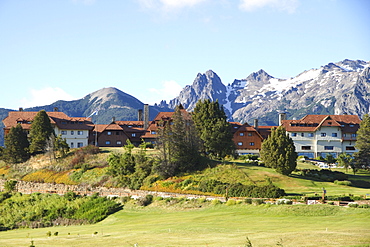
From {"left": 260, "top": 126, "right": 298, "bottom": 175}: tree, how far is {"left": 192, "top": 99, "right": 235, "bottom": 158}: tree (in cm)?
774

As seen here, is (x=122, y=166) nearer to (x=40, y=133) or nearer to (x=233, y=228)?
(x=40, y=133)

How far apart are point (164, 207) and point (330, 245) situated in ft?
91.4

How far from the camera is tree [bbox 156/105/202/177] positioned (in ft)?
217

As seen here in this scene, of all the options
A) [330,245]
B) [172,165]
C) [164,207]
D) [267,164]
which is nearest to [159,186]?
→ [172,165]

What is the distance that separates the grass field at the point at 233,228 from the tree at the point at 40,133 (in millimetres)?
40583

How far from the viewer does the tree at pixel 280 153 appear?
63.2 meters

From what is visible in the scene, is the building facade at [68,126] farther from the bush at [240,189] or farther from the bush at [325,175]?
the bush at [325,175]

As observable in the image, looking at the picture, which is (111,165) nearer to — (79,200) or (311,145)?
(79,200)

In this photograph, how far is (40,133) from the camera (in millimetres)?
83438

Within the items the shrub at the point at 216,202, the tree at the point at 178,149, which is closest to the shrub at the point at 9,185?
the tree at the point at 178,149

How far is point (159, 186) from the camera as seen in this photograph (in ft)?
202

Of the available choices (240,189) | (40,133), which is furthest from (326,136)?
(40,133)

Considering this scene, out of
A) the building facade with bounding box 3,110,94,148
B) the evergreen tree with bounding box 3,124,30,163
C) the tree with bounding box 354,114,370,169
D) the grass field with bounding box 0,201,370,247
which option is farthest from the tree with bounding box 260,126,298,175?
the building facade with bounding box 3,110,94,148

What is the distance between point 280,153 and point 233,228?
3328cm
